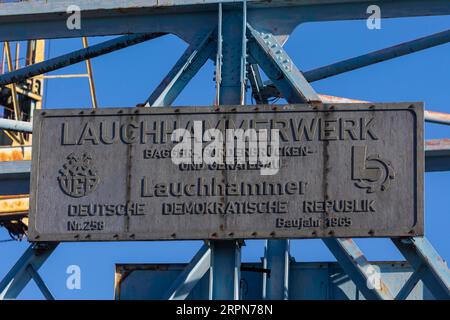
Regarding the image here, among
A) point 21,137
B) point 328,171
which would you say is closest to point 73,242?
point 328,171

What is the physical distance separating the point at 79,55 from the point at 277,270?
510 cm

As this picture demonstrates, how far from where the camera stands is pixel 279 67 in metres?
21.9

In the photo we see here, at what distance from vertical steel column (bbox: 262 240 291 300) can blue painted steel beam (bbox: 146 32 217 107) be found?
4648 millimetres

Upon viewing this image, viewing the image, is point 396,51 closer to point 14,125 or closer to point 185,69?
point 185,69

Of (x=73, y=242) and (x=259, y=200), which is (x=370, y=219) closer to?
(x=259, y=200)

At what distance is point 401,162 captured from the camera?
20.3 meters

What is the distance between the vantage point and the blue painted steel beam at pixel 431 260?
2058cm

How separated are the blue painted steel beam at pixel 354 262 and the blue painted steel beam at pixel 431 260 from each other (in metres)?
1.98

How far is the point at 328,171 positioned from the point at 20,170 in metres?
6.81

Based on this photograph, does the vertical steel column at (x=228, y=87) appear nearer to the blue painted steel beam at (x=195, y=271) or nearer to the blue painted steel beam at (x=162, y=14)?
the blue painted steel beam at (x=162, y=14)

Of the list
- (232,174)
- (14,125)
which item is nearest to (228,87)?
(232,174)

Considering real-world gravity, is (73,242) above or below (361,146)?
below

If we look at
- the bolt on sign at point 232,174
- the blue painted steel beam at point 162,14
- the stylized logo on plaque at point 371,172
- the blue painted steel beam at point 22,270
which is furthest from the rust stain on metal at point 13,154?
the stylized logo on plaque at point 371,172
